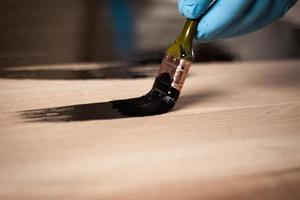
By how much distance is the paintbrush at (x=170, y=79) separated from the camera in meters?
0.74

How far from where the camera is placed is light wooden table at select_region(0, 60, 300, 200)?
56cm

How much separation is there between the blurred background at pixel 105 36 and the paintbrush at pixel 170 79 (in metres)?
0.33

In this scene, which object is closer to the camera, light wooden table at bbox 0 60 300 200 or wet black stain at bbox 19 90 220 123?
light wooden table at bbox 0 60 300 200

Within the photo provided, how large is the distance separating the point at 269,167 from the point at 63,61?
1.98 ft

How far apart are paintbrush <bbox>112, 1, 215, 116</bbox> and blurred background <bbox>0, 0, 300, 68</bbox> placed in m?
0.33

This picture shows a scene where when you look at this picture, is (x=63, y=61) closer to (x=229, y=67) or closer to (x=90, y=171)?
(x=229, y=67)

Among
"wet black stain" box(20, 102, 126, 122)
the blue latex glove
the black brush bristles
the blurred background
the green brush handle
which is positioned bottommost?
the blurred background

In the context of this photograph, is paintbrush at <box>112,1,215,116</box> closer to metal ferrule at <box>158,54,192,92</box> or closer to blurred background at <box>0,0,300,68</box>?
metal ferrule at <box>158,54,192,92</box>

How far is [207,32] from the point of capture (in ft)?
2.40

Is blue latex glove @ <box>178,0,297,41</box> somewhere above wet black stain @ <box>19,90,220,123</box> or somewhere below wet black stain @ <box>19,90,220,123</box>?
above

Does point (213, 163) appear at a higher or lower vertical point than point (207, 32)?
lower

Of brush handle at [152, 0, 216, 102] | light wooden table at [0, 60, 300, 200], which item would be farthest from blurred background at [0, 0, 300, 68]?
brush handle at [152, 0, 216, 102]

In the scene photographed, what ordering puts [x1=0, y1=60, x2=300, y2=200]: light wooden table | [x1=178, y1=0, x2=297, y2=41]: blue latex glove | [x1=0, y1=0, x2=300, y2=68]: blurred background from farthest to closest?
[x1=0, y1=0, x2=300, y2=68]: blurred background, [x1=178, y1=0, x2=297, y2=41]: blue latex glove, [x1=0, y1=60, x2=300, y2=200]: light wooden table

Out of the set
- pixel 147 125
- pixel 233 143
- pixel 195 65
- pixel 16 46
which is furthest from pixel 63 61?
pixel 233 143
